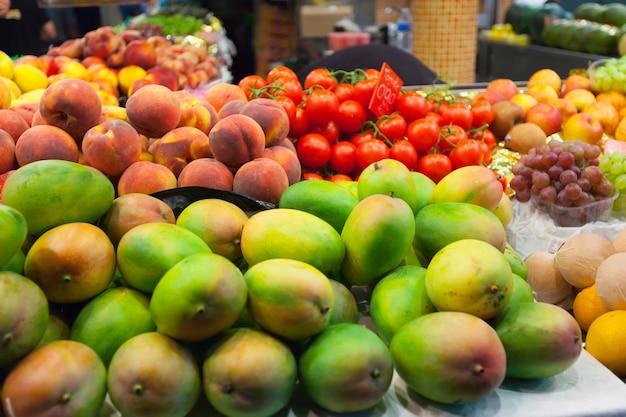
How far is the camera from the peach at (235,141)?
1315 mm

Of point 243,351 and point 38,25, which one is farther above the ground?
point 38,25

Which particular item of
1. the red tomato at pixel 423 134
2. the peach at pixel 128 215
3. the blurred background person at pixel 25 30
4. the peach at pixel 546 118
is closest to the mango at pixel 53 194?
the peach at pixel 128 215

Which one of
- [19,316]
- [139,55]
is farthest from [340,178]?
[139,55]

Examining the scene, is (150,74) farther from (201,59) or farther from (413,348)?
(413,348)

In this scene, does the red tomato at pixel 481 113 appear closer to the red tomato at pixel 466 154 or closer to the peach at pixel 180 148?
the red tomato at pixel 466 154

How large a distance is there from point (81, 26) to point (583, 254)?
5.86 m

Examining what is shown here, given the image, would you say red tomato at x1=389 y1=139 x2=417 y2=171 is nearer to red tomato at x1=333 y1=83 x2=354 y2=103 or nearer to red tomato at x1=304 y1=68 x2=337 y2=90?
red tomato at x1=333 y1=83 x2=354 y2=103

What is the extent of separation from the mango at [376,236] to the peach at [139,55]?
9.47 ft

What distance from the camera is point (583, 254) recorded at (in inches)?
63.0

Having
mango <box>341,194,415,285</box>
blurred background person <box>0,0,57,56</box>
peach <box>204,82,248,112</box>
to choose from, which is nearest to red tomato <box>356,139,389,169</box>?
peach <box>204,82,248,112</box>

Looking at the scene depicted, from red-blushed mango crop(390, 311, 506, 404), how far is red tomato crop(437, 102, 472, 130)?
143cm

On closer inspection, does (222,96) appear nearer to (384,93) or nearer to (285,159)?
(285,159)

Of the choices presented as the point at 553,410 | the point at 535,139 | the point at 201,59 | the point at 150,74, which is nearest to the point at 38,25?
the point at 201,59

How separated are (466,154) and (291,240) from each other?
1206 millimetres
